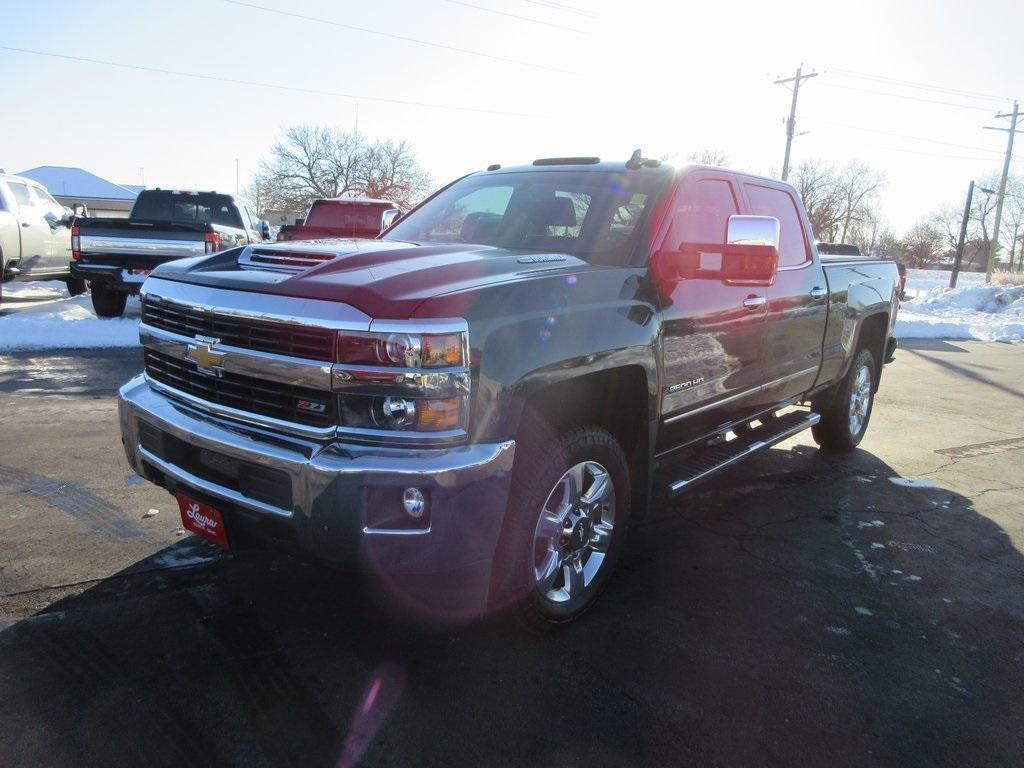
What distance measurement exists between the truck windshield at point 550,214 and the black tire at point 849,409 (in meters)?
3.05

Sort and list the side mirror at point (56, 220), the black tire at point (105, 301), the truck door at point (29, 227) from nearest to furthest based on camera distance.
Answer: the black tire at point (105, 301)
the truck door at point (29, 227)
the side mirror at point (56, 220)

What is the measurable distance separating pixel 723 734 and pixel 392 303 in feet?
5.91

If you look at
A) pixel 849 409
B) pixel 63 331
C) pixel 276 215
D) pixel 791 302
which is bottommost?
pixel 63 331

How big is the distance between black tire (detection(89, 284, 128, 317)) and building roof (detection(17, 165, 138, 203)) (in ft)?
190

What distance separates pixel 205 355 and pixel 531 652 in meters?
1.69

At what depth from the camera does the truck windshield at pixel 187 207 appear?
41.8 ft

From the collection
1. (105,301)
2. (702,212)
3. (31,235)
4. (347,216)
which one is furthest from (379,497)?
(31,235)

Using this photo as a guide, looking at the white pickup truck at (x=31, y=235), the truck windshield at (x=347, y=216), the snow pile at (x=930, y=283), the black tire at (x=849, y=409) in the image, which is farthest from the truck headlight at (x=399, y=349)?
the snow pile at (x=930, y=283)

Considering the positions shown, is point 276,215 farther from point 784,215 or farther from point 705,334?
point 705,334

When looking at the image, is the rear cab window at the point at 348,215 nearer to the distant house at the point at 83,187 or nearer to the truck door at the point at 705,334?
the truck door at the point at 705,334

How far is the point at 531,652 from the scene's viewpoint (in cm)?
297

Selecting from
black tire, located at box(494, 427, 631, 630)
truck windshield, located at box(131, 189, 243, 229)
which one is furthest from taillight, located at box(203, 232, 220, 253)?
black tire, located at box(494, 427, 631, 630)

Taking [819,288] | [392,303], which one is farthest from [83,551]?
[819,288]

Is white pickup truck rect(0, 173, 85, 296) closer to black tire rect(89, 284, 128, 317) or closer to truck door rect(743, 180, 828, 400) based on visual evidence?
black tire rect(89, 284, 128, 317)
